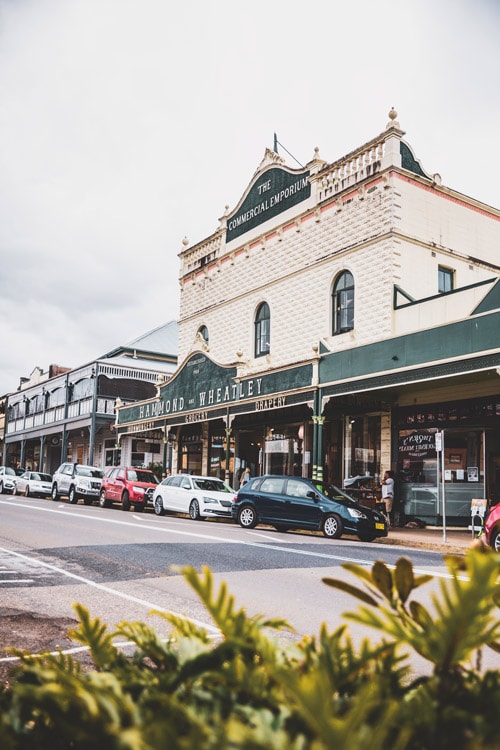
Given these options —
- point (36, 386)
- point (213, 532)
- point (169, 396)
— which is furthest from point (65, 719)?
point (36, 386)

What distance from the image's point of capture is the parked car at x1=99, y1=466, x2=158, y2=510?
26750mm

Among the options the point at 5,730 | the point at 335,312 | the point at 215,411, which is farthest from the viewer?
the point at 215,411

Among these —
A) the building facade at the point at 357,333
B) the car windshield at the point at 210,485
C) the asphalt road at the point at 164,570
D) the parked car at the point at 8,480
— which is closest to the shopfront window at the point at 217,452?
the building facade at the point at 357,333

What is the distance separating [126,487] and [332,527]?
1211 centimetres

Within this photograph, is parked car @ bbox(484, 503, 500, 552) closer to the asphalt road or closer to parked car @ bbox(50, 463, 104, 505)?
the asphalt road

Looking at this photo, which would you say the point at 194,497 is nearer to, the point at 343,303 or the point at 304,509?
the point at 304,509

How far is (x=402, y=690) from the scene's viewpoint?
1.43 meters

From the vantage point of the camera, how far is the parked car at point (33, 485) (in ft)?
113

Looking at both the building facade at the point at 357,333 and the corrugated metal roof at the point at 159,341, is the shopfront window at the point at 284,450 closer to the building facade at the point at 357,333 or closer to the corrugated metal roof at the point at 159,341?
the building facade at the point at 357,333

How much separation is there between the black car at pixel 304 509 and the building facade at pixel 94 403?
1359 centimetres

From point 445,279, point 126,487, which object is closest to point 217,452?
point 126,487

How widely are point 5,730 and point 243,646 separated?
457 mm

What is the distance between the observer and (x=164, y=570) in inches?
405

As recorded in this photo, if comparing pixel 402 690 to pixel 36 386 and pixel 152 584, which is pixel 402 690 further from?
pixel 36 386
